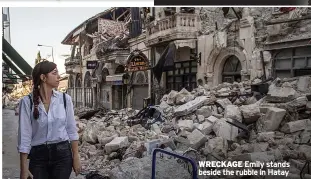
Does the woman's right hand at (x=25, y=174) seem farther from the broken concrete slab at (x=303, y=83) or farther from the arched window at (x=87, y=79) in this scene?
the broken concrete slab at (x=303, y=83)

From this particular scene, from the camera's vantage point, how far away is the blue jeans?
6.63ft

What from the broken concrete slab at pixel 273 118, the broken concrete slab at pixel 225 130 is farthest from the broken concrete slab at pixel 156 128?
the broken concrete slab at pixel 273 118

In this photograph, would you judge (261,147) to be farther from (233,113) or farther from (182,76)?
(182,76)

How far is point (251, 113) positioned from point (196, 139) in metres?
0.66

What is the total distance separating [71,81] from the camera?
3158 millimetres

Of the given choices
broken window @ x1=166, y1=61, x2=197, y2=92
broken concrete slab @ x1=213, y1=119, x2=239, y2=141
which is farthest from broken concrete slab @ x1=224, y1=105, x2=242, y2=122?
broken window @ x1=166, y1=61, x2=197, y2=92

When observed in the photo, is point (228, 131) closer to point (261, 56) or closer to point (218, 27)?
point (261, 56)

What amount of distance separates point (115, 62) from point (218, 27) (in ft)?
4.45

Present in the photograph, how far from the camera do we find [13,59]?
298 cm

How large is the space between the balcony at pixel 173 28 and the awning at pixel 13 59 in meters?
1.47

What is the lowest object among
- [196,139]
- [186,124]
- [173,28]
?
[196,139]

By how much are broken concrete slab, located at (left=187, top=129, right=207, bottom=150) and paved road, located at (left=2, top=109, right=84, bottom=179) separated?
1.15 meters

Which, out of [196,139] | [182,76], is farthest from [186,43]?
[196,139]

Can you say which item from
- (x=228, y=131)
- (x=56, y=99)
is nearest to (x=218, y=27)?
(x=228, y=131)
